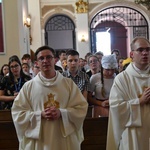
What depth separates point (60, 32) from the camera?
1861 centimetres

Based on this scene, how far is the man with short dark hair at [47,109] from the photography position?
325 cm

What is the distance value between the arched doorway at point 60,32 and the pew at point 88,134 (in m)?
13.0

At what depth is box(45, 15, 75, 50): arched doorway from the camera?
17.1 m

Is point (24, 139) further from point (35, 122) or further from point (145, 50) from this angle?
point (145, 50)

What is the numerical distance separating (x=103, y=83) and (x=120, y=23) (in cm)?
1800

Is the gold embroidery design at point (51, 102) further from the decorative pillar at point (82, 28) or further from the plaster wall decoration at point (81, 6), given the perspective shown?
the plaster wall decoration at point (81, 6)

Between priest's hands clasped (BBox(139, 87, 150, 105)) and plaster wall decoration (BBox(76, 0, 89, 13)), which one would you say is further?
plaster wall decoration (BBox(76, 0, 89, 13))

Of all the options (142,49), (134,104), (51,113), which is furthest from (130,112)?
(51,113)

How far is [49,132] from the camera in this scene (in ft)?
10.7

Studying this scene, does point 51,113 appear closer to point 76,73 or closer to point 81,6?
point 76,73

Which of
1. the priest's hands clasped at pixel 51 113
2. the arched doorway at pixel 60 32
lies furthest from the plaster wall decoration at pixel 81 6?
the priest's hands clasped at pixel 51 113

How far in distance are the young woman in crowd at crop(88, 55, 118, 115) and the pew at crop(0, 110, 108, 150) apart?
26 centimetres

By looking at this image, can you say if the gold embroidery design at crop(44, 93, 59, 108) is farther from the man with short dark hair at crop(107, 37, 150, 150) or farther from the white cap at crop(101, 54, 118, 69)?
the white cap at crop(101, 54, 118, 69)

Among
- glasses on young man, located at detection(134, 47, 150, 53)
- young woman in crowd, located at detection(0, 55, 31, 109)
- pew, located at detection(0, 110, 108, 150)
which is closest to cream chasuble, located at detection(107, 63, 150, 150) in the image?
glasses on young man, located at detection(134, 47, 150, 53)
